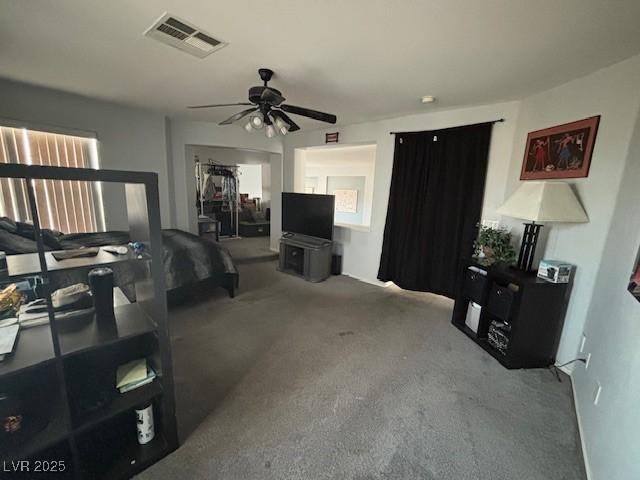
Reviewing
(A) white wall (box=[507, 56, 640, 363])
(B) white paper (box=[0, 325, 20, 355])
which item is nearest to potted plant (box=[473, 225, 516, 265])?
(A) white wall (box=[507, 56, 640, 363])

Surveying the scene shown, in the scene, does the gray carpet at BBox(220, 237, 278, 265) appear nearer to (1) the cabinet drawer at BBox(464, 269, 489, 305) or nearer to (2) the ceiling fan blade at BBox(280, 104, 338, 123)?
(2) the ceiling fan blade at BBox(280, 104, 338, 123)

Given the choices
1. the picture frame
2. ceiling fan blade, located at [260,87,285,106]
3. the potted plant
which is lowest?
the potted plant

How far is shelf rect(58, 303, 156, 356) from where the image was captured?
1.13m

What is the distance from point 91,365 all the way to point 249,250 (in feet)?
14.9

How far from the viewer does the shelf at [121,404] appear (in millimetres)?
1148

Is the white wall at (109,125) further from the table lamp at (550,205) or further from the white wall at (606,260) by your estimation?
the white wall at (606,260)

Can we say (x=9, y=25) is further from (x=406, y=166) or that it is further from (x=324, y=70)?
(x=406, y=166)

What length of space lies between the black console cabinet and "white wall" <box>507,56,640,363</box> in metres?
0.13

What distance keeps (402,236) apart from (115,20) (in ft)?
11.2

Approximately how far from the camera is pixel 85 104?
11.1 feet

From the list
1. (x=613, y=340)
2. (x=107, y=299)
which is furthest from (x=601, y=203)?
(x=107, y=299)

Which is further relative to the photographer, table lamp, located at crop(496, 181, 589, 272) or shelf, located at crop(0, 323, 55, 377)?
table lamp, located at crop(496, 181, 589, 272)

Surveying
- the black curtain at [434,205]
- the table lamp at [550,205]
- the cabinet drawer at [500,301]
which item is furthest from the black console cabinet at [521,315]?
the black curtain at [434,205]

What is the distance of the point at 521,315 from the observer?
2.14 metres
